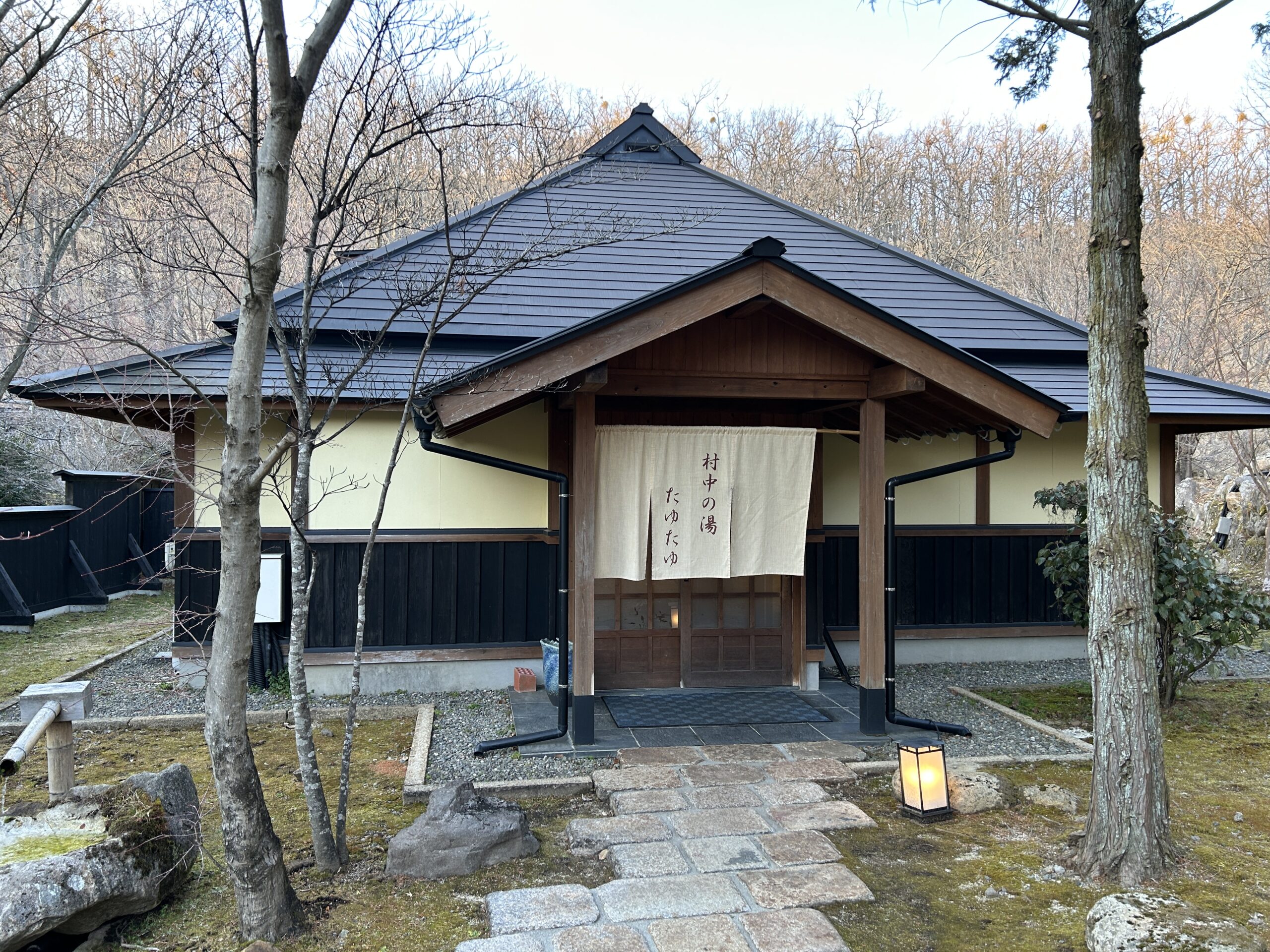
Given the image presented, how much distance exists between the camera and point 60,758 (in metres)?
4.02

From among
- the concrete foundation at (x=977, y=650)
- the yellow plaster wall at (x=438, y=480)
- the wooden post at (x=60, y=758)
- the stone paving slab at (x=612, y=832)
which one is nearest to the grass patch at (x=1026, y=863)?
the stone paving slab at (x=612, y=832)

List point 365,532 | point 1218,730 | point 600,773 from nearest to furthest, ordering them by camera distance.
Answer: point 600,773 → point 1218,730 → point 365,532

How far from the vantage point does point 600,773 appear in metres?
5.52

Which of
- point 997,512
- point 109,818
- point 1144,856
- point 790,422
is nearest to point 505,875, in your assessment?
point 109,818

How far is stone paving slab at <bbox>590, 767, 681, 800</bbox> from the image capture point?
208 inches

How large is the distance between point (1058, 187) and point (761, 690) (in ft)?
66.8

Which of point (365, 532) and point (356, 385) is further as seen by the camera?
point (365, 532)

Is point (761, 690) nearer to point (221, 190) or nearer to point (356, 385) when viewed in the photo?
point (356, 385)

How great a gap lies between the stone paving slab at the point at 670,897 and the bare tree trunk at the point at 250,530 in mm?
1437

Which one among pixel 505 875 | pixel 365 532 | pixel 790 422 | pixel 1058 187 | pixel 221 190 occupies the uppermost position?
pixel 1058 187

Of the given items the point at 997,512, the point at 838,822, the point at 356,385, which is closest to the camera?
the point at 838,822

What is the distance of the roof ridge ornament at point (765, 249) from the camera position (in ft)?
17.8

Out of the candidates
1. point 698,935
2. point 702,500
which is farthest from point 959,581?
point 698,935

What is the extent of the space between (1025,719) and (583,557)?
4.05 metres
